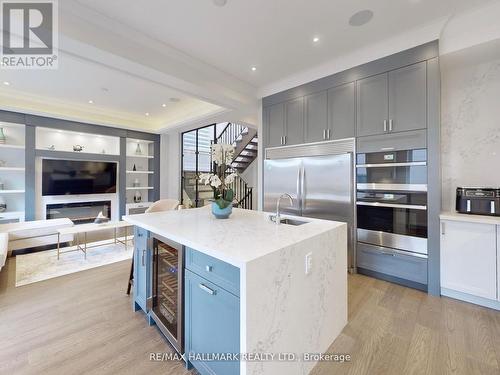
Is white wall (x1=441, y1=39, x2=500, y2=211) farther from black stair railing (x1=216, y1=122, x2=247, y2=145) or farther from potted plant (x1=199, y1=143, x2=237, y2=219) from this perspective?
black stair railing (x1=216, y1=122, x2=247, y2=145)

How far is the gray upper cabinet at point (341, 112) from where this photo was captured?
10.1ft

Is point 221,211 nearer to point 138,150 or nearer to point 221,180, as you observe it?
point 221,180

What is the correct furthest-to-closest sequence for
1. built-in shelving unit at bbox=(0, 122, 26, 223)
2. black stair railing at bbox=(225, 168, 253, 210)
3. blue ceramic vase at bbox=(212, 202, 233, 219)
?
black stair railing at bbox=(225, 168, 253, 210), built-in shelving unit at bbox=(0, 122, 26, 223), blue ceramic vase at bbox=(212, 202, 233, 219)

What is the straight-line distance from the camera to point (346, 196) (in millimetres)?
3109

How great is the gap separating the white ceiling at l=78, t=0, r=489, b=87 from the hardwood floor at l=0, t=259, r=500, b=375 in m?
3.04

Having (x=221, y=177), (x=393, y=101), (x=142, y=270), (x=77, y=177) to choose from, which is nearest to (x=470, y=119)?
(x=393, y=101)

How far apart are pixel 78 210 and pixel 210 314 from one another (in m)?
5.83

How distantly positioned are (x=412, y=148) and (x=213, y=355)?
2878 millimetres

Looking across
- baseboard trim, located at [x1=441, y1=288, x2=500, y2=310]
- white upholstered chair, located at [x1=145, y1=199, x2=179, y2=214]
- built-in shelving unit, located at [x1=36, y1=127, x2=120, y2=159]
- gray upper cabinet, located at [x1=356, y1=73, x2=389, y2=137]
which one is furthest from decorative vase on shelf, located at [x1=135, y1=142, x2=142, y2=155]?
baseboard trim, located at [x1=441, y1=288, x2=500, y2=310]

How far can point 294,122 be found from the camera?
12.2 feet

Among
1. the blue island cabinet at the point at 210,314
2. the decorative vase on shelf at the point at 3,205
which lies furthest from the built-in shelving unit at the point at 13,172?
the blue island cabinet at the point at 210,314

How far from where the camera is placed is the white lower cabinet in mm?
2215

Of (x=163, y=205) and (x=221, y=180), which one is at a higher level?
(x=221, y=180)

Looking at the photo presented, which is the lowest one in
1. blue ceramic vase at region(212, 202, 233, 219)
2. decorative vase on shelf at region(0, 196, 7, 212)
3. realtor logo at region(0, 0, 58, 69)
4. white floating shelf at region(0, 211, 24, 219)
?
white floating shelf at region(0, 211, 24, 219)
